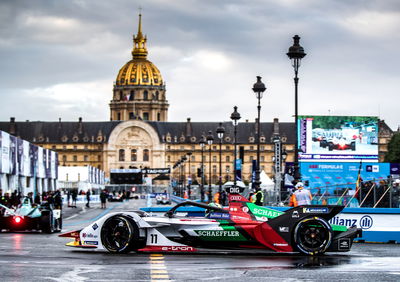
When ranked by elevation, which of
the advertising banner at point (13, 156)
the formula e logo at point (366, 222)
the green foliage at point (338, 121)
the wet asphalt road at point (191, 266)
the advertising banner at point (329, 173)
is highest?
the green foliage at point (338, 121)

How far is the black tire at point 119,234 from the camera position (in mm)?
15672

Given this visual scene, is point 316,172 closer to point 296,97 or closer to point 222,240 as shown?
point 296,97

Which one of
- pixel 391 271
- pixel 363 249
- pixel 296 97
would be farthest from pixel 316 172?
pixel 391 271

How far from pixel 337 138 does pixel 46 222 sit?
2032 inches

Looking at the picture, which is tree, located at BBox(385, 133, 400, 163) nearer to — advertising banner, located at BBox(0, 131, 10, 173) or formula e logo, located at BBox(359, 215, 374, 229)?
advertising banner, located at BBox(0, 131, 10, 173)

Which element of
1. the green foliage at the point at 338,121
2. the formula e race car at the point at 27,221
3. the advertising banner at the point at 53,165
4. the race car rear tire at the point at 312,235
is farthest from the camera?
the advertising banner at the point at 53,165

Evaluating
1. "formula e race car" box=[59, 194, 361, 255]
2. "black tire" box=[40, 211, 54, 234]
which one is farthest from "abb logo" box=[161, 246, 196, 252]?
"black tire" box=[40, 211, 54, 234]

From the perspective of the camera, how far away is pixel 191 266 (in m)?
13.2

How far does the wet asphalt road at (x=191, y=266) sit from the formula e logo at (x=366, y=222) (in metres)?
3.46

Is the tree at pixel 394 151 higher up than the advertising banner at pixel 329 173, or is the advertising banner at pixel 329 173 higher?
the tree at pixel 394 151

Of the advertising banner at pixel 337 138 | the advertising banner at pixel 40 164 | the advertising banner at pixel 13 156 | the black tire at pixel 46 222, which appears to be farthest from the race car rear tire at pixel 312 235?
the advertising banner at pixel 337 138

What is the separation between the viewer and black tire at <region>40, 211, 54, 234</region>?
23906 mm

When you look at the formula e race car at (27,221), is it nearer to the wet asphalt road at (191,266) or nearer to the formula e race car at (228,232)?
the wet asphalt road at (191,266)

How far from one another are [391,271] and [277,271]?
162cm
